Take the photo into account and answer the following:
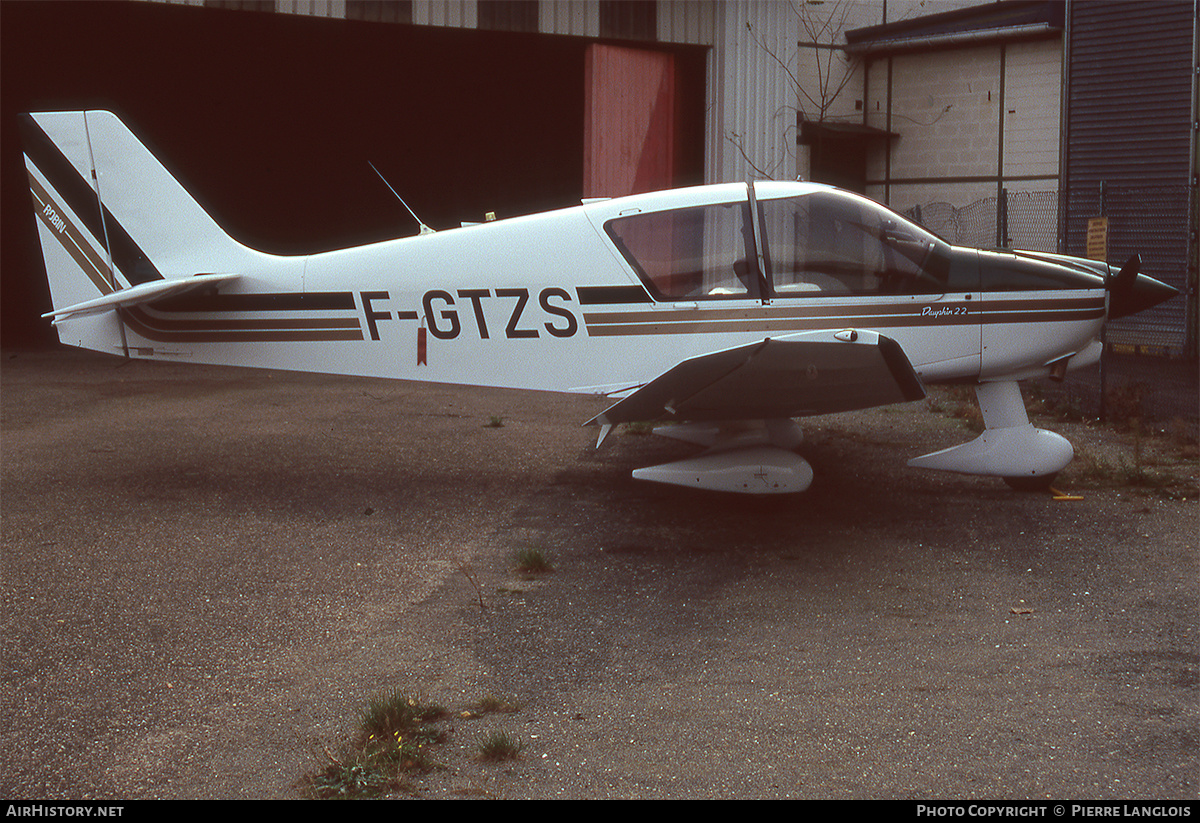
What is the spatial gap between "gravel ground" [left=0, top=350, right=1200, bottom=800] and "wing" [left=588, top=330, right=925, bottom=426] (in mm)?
746

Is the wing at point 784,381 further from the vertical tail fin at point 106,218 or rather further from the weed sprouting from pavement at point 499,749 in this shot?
the vertical tail fin at point 106,218

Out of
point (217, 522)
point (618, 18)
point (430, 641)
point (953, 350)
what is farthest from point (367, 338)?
point (618, 18)

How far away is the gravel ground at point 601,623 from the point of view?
119 inches

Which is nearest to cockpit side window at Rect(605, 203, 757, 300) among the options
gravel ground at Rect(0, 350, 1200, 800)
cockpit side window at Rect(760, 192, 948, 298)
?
cockpit side window at Rect(760, 192, 948, 298)

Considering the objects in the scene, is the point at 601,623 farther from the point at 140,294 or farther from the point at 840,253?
the point at 140,294

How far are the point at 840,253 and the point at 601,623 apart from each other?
285cm

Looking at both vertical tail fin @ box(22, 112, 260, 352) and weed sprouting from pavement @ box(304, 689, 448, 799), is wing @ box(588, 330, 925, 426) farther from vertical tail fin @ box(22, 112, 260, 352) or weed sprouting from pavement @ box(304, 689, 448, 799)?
vertical tail fin @ box(22, 112, 260, 352)

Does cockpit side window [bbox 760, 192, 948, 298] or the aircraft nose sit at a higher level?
cockpit side window [bbox 760, 192, 948, 298]

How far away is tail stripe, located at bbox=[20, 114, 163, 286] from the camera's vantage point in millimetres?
6668

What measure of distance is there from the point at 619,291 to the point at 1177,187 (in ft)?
33.3

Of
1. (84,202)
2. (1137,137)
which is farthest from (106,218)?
(1137,137)

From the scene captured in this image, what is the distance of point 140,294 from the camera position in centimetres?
633

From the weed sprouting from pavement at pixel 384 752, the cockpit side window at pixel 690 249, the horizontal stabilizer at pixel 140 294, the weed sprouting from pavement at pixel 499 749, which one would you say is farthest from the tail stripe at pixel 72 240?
the weed sprouting from pavement at pixel 499 749

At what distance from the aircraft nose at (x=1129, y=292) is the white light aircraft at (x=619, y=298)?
0.01 meters
